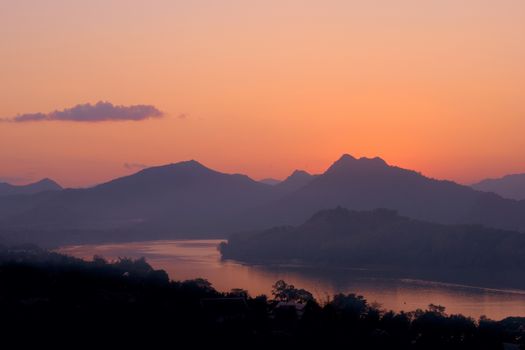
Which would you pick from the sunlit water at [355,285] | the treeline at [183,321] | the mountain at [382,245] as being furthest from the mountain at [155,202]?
the treeline at [183,321]

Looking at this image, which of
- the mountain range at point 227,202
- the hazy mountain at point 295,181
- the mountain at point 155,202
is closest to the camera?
the mountain range at point 227,202

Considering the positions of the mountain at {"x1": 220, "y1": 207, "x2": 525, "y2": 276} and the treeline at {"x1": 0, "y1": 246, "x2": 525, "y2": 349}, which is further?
the mountain at {"x1": 220, "y1": 207, "x2": 525, "y2": 276}

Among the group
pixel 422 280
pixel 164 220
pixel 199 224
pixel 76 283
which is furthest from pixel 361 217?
pixel 76 283

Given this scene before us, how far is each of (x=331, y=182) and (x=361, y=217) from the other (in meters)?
55.1

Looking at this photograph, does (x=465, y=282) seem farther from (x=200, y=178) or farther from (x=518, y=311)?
(x=200, y=178)

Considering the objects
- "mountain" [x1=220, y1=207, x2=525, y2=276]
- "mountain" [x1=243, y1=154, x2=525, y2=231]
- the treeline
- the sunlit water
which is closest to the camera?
the treeline

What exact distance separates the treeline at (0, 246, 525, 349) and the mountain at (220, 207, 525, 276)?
43424mm

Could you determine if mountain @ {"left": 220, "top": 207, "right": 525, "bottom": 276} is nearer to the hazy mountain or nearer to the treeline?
the treeline

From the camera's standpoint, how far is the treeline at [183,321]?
52.5 feet

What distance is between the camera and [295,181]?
623 ft

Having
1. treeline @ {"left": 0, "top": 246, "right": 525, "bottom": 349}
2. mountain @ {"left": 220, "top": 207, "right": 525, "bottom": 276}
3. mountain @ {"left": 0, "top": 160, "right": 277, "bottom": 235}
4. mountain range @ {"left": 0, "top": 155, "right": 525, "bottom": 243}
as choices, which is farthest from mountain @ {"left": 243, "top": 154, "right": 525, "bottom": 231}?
treeline @ {"left": 0, "top": 246, "right": 525, "bottom": 349}

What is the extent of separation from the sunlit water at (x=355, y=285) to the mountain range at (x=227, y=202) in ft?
145

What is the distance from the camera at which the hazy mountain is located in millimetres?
181225

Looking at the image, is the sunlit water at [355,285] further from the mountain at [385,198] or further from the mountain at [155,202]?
the mountain at [155,202]
